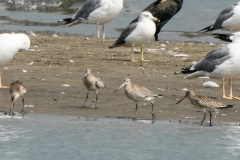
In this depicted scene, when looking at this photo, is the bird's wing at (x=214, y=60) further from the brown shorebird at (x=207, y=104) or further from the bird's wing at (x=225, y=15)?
the bird's wing at (x=225, y=15)

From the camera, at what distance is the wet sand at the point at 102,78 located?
10414mm

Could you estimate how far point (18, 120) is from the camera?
9883 mm

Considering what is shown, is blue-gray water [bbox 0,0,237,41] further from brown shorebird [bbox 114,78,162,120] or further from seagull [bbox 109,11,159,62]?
brown shorebird [bbox 114,78,162,120]

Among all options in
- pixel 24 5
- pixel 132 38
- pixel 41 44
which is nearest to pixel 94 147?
pixel 132 38

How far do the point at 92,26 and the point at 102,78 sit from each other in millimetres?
9510

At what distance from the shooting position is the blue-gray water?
2098cm

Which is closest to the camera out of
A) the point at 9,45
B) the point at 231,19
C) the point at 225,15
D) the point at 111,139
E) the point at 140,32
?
the point at 111,139

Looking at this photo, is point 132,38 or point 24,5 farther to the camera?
point 24,5

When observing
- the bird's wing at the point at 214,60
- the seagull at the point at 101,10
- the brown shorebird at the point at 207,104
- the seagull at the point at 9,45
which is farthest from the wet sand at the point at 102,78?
the seagull at the point at 101,10

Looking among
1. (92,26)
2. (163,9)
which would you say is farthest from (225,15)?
(92,26)

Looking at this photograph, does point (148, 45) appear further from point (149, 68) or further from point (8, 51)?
point (8, 51)

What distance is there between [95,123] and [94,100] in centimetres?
146

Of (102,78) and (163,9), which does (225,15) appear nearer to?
(163,9)

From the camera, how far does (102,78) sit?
41.4 feet
